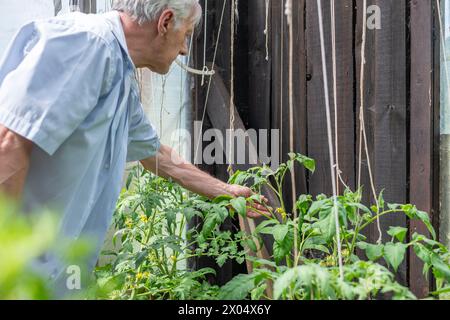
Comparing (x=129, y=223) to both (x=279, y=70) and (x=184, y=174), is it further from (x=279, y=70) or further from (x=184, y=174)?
(x=279, y=70)

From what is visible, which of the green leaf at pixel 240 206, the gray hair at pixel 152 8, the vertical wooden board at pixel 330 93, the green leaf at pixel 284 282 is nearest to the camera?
the green leaf at pixel 284 282

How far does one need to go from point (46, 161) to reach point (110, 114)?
18 centimetres

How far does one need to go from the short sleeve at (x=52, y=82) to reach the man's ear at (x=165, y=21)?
21 cm

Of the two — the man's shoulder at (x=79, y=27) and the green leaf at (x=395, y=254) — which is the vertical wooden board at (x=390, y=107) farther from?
the man's shoulder at (x=79, y=27)

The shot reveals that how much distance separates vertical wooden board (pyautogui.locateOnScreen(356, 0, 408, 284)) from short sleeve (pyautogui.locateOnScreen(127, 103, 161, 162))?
0.71 meters

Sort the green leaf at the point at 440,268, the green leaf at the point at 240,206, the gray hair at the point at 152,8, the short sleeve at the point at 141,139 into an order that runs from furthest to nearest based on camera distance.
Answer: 1. the short sleeve at the point at 141,139
2. the gray hair at the point at 152,8
3. the green leaf at the point at 240,206
4. the green leaf at the point at 440,268

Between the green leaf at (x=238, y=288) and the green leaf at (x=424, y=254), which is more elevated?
the green leaf at (x=424, y=254)

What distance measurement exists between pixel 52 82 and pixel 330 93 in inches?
44.2

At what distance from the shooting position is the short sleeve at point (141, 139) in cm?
176

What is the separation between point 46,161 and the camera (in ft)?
4.50

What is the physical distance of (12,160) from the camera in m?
1.26

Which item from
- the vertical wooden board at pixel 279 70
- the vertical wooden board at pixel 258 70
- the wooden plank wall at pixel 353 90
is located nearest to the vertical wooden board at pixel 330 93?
the wooden plank wall at pixel 353 90

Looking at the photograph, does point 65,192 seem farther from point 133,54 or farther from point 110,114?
point 133,54
